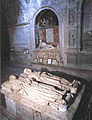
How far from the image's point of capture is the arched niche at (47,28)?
647 centimetres

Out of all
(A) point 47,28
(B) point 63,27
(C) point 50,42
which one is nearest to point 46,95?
(B) point 63,27

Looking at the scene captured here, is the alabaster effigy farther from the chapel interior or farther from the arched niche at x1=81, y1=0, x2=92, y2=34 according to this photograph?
the arched niche at x1=81, y1=0, x2=92, y2=34

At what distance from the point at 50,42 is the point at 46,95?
4.76m

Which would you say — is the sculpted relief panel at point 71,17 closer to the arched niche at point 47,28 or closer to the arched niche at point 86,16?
the arched niche at point 86,16

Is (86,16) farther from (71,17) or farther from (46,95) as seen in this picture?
(46,95)

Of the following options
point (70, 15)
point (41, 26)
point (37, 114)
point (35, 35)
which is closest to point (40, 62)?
point (35, 35)

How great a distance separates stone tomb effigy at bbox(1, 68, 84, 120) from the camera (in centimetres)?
219

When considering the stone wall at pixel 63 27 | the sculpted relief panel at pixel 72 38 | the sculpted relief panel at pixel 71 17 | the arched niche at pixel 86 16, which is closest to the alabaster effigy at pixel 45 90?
the stone wall at pixel 63 27

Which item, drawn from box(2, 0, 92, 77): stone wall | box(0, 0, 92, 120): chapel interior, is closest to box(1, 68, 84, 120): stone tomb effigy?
box(0, 0, 92, 120): chapel interior

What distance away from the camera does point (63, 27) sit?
18.4 feet

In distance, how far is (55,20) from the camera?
6492 millimetres

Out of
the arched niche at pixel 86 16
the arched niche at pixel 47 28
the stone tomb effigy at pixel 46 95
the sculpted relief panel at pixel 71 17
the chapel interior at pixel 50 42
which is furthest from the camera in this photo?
the arched niche at pixel 47 28

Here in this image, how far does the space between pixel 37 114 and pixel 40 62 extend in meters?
4.39

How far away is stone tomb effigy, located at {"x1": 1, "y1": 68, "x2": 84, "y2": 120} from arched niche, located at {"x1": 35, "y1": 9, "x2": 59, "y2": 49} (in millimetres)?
3883
